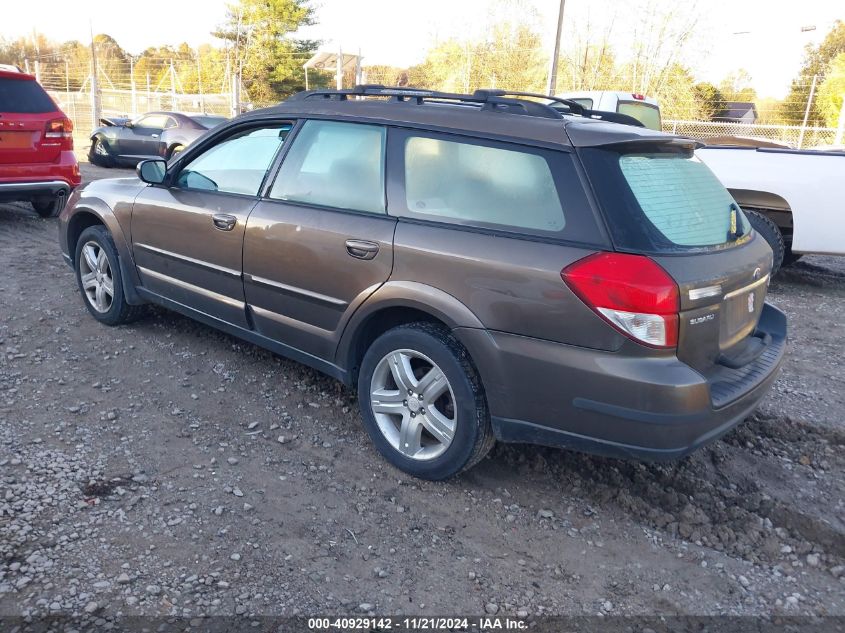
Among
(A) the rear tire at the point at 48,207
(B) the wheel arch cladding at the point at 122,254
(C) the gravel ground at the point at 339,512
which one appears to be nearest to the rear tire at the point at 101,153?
(A) the rear tire at the point at 48,207

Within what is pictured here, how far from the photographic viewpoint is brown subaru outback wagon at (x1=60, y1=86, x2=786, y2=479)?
8.95ft

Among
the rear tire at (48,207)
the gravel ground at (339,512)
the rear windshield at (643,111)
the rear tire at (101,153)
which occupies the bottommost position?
the gravel ground at (339,512)

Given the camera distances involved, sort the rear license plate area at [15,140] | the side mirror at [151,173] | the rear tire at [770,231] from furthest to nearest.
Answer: the rear license plate area at [15,140], the rear tire at [770,231], the side mirror at [151,173]

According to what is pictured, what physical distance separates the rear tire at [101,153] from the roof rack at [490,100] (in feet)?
40.8

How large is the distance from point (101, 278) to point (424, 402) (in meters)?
3.07

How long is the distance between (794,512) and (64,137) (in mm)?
8316

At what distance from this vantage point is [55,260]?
273 inches

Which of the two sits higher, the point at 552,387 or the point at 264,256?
the point at 264,256

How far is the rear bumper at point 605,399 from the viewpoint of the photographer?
2678mm

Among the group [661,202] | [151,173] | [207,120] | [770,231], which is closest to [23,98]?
[151,173]

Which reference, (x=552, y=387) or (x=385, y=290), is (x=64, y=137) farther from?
(x=552, y=387)

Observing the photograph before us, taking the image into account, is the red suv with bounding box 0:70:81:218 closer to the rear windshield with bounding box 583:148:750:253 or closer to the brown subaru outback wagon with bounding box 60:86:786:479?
the brown subaru outback wagon with bounding box 60:86:786:479

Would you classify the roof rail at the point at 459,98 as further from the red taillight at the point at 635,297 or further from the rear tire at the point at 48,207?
the rear tire at the point at 48,207

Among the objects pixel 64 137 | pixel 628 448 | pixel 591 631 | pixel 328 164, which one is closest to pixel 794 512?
pixel 628 448
